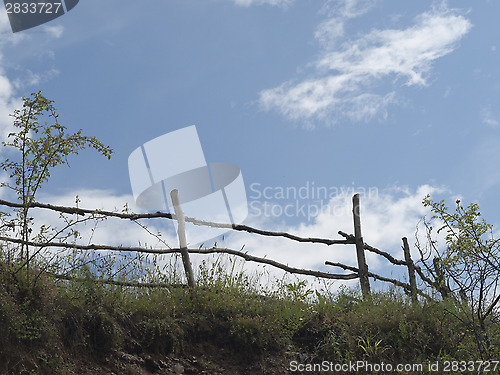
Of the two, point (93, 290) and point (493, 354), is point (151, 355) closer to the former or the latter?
point (93, 290)

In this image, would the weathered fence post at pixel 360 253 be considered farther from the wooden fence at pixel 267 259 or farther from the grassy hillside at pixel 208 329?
the grassy hillside at pixel 208 329

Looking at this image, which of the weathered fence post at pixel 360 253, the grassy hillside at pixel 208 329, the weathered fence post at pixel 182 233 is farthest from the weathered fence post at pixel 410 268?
the weathered fence post at pixel 182 233

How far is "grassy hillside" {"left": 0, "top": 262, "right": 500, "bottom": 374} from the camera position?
498 cm

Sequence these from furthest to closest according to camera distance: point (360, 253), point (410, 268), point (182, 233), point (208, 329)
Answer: point (410, 268), point (360, 253), point (182, 233), point (208, 329)

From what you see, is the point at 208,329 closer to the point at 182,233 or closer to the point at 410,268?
the point at 182,233

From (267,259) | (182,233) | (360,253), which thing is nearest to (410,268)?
(360,253)

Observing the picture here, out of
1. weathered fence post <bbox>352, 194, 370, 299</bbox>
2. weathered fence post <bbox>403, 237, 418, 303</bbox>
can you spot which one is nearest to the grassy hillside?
weathered fence post <bbox>352, 194, 370, 299</bbox>

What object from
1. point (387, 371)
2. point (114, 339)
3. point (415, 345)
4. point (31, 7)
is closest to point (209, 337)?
point (114, 339)

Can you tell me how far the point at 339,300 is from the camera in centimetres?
741

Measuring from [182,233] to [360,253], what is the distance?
296cm

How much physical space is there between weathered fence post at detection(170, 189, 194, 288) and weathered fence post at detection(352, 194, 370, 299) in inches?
108

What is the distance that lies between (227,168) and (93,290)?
261 centimetres

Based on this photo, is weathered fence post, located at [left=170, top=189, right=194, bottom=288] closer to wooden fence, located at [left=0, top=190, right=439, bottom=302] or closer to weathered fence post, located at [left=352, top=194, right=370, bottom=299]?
wooden fence, located at [left=0, top=190, right=439, bottom=302]

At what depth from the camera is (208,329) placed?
6.05 meters
